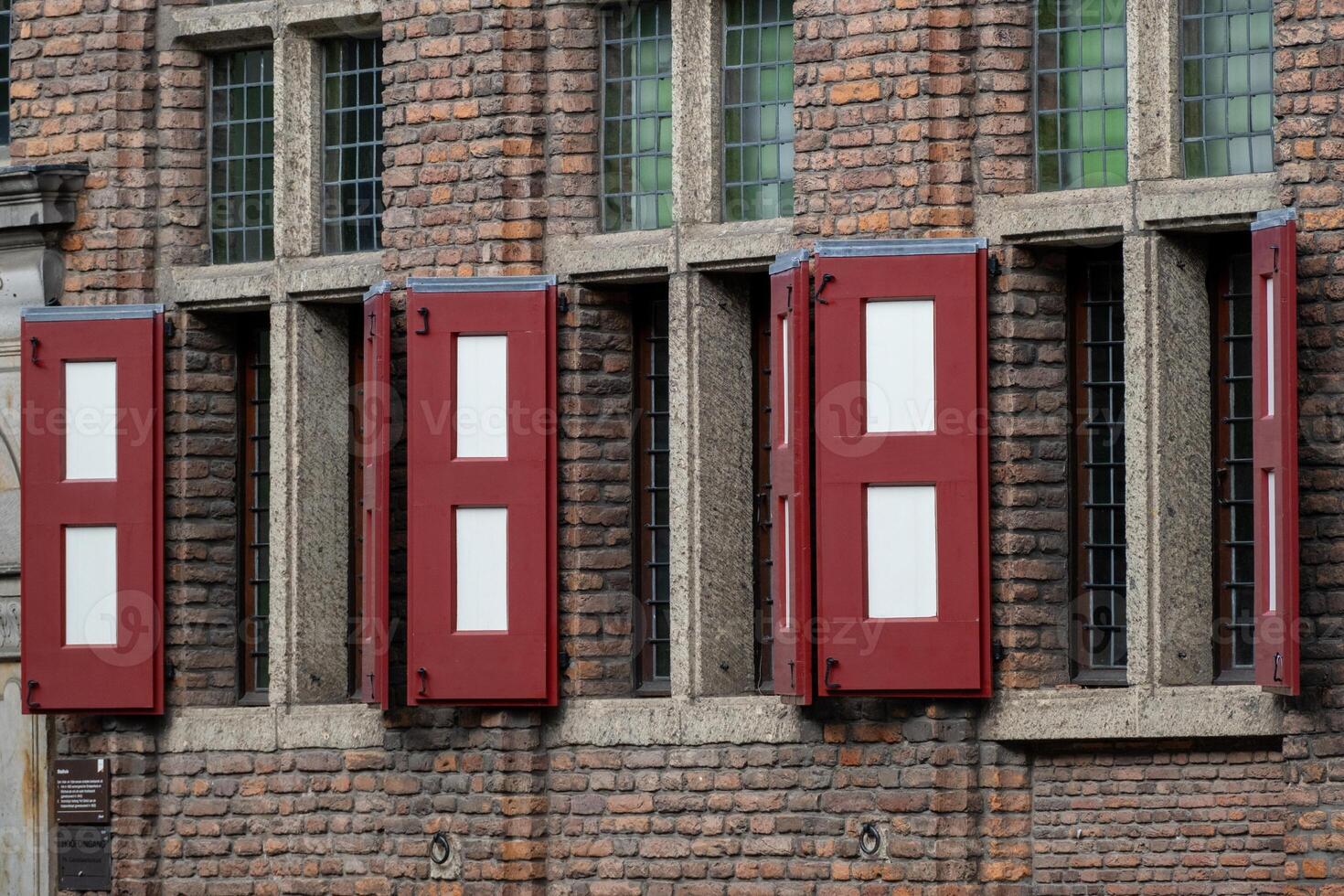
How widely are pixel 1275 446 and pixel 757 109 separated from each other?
3222 millimetres

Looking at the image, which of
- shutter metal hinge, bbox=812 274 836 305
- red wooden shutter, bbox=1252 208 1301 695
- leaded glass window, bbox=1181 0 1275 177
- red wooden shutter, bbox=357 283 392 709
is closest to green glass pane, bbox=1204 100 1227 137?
leaded glass window, bbox=1181 0 1275 177

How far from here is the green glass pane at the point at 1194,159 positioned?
507 inches

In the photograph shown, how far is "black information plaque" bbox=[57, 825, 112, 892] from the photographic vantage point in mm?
15227

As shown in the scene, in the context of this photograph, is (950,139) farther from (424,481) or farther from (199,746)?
(199,746)

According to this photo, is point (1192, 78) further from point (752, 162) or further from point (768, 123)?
point (752, 162)

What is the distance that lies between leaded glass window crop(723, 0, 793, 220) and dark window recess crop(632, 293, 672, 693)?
29.0 inches

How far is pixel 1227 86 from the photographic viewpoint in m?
12.8

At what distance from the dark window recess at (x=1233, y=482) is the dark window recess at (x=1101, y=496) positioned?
45cm

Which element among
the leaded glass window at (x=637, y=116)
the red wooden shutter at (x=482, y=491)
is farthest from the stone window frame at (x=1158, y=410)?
the red wooden shutter at (x=482, y=491)

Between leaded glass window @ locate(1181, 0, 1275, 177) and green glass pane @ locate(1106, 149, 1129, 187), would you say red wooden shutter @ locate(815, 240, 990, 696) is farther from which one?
leaded glass window @ locate(1181, 0, 1275, 177)

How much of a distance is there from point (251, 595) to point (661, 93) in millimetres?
3388

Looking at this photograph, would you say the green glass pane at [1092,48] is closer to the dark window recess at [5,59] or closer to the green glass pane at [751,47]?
the green glass pane at [751,47]

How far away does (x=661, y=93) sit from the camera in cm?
1425

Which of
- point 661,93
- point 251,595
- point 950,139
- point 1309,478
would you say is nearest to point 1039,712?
point 1309,478
